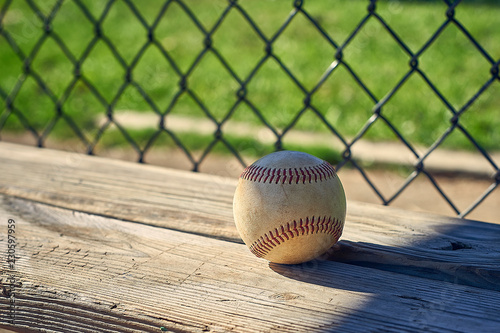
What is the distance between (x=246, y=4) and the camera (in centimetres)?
672

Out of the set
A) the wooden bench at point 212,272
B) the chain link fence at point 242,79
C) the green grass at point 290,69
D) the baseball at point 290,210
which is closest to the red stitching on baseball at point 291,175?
the baseball at point 290,210

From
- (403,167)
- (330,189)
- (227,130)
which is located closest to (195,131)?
(227,130)

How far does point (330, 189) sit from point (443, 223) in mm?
378

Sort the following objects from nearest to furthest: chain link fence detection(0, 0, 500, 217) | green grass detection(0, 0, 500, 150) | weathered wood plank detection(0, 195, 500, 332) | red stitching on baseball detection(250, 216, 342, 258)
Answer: weathered wood plank detection(0, 195, 500, 332)
red stitching on baseball detection(250, 216, 342, 258)
chain link fence detection(0, 0, 500, 217)
green grass detection(0, 0, 500, 150)

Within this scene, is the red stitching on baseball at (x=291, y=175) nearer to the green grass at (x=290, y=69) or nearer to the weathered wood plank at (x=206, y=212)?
the weathered wood plank at (x=206, y=212)

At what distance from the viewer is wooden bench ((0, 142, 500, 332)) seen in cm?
96

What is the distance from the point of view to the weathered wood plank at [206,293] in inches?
37.2

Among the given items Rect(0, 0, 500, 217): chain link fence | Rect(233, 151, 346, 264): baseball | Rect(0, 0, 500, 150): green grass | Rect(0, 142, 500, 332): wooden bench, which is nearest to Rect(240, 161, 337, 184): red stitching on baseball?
Rect(233, 151, 346, 264): baseball

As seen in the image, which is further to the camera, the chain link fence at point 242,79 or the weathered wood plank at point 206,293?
the chain link fence at point 242,79

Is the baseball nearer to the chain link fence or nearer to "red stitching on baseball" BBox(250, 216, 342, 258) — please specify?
"red stitching on baseball" BBox(250, 216, 342, 258)

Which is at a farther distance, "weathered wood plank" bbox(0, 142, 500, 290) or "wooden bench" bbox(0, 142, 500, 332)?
"weathered wood plank" bbox(0, 142, 500, 290)

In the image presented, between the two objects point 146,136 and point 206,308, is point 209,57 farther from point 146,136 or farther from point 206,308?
point 206,308

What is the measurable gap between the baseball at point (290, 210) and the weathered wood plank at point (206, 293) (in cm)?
6

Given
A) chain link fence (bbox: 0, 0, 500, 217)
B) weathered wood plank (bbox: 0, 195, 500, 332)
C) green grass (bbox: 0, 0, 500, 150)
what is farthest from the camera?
green grass (bbox: 0, 0, 500, 150)
